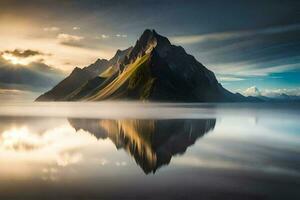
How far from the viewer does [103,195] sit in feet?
71.9

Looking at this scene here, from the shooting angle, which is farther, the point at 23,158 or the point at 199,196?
the point at 23,158

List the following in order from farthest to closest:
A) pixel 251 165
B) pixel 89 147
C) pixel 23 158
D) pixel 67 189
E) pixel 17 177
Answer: pixel 89 147 → pixel 23 158 → pixel 251 165 → pixel 17 177 → pixel 67 189

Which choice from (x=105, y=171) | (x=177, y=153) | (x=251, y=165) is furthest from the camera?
(x=177, y=153)

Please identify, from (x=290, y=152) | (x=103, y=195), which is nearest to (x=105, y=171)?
(x=103, y=195)

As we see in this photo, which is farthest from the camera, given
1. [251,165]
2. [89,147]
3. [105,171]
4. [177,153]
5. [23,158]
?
[89,147]

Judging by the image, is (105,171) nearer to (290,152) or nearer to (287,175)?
(287,175)

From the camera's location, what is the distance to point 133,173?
95.1ft

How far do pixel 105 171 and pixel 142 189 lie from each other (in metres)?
7.19

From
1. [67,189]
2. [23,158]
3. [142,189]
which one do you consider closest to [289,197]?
[142,189]

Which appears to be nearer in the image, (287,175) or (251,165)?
(287,175)

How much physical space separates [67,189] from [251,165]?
17.7 m

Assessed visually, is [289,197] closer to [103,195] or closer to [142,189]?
[142,189]

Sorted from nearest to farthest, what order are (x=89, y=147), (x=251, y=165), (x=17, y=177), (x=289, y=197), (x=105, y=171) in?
1. (x=289, y=197)
2. (x=17, y=177)
3. (x=105, y=171)
4. (x=251, y=165)
5. (x=89, y=147)

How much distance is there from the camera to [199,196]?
21.7m
